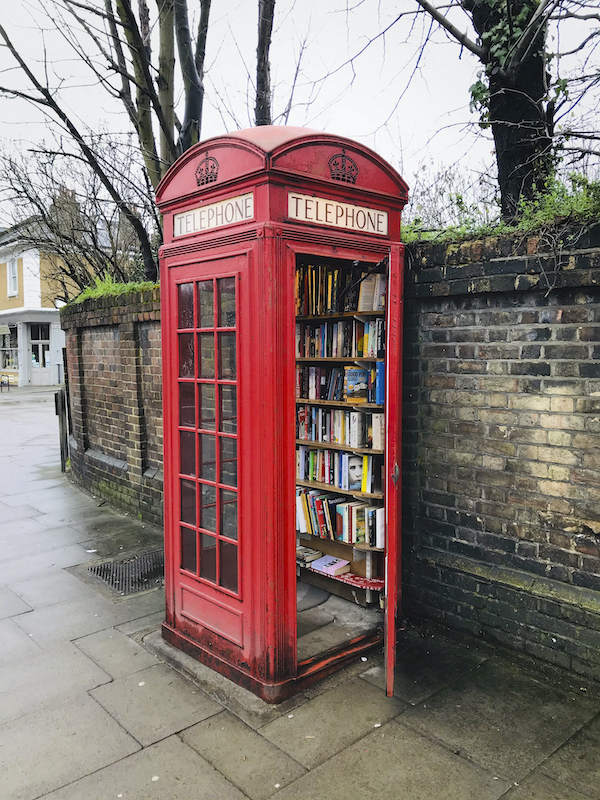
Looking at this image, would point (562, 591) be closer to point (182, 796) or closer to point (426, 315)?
point (426, 315)

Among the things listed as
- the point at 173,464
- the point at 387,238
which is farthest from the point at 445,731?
the point at 387,238

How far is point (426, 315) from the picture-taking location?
4.10m

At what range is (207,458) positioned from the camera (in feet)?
12.2

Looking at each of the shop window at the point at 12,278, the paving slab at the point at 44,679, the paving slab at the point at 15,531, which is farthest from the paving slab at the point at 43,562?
the shop window at the point at 12,278

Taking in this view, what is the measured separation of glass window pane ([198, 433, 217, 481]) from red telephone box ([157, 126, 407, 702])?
1 centimetres

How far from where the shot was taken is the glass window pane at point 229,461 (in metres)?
3.50

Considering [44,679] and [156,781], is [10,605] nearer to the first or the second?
[44,679]

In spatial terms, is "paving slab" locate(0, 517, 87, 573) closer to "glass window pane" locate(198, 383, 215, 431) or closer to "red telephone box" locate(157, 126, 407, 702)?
"red telephone box" locate(157, 126, 407, 702)

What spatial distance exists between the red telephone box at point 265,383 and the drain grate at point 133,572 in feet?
3.74

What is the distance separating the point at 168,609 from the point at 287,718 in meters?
1.27

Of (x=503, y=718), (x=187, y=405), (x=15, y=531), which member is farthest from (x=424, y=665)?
(x=15, y=531)

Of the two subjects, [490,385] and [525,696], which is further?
[490,385]

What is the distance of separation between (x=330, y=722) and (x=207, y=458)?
5.44 feet

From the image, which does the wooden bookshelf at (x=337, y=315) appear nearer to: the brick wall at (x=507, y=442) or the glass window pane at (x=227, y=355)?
the brick wall at (x=507, y=442)
